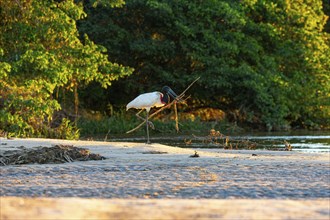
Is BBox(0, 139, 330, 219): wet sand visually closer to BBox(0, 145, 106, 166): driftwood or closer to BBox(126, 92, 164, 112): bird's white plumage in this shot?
BBox(0, 145, 106, 166): driftwood

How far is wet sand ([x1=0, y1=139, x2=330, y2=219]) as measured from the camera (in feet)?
17.1

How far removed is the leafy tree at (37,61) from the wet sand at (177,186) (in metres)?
10.4

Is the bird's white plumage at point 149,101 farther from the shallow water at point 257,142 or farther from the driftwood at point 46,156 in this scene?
the driftwood at point 46,156

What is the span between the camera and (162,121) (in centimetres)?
3391

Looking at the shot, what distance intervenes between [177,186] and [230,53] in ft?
93.6

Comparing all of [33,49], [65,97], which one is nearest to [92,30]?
[65,97]

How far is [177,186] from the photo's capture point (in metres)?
8.55

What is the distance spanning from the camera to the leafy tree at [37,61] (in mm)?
23656

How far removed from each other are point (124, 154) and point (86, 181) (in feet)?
15.4

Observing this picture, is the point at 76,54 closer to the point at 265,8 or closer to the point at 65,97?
the point at 65,97

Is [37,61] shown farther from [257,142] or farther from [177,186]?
[177,186]

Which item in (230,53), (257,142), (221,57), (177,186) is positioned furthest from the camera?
(230,53)

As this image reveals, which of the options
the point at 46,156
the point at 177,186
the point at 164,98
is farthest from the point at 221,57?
the point at 177,186

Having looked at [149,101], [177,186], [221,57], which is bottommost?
[177,186]
